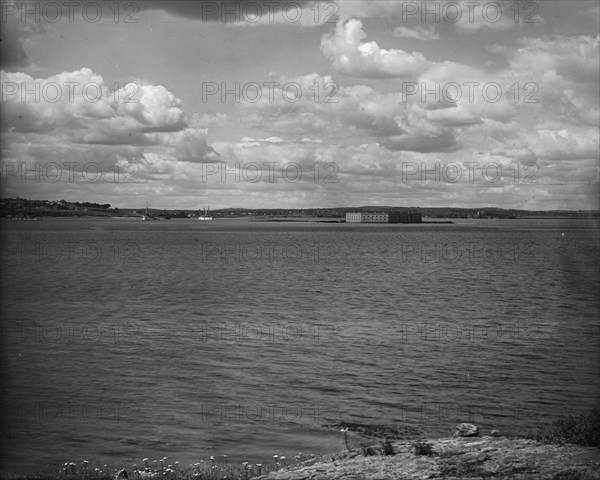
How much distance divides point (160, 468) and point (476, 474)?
834 centimetres

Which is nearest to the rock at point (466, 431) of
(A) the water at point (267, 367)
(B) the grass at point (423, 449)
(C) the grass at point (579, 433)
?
(C) the grass at point (579, 433)

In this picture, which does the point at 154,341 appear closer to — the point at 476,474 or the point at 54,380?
the point at 54,380

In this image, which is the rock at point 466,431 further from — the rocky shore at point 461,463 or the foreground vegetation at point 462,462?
the rocky shore at point 461,463

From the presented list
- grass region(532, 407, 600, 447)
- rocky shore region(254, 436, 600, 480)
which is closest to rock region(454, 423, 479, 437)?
rocky shore region(254, 436, 600, 480)

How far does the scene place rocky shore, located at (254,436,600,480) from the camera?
41.5ft

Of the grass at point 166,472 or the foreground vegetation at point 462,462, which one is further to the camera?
the grass at point 166,472

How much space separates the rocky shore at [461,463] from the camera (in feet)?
41.5

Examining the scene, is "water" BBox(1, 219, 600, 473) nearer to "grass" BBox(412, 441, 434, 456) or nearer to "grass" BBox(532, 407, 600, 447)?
"grass" BBox(412, 441, 434, 456)

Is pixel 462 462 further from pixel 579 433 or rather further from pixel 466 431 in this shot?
pixel 466 431

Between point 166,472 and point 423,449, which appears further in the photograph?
point 166,472

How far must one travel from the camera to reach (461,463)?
526 inches

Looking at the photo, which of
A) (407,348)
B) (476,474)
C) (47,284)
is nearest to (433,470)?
(476,474)

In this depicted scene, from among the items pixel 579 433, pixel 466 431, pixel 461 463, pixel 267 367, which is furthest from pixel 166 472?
pixel 267 367

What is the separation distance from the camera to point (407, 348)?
3416 centimetres
